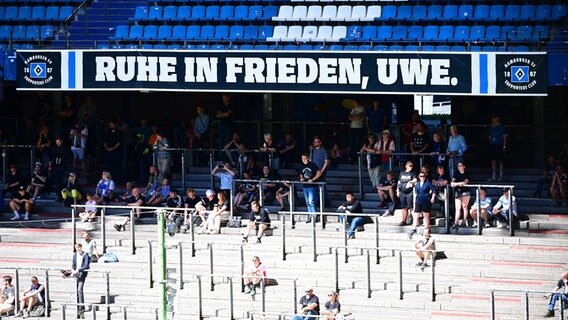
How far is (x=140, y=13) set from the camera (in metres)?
35.3

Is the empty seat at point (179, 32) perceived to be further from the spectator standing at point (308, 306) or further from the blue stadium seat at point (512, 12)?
the spectator standing at point (308, 306)

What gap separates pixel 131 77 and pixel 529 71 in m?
7.70

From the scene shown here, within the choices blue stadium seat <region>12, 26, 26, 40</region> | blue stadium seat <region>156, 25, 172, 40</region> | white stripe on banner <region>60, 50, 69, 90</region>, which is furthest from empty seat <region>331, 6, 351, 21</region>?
blue stadium seat <region>12, 26, 26, 40</region>

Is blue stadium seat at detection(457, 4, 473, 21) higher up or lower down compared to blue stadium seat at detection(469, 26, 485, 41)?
higher up

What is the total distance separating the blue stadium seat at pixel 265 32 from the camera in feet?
111

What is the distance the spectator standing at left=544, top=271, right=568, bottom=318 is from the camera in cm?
2595

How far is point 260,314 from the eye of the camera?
26828mm

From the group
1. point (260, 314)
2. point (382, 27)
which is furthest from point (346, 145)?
point (260, 314)

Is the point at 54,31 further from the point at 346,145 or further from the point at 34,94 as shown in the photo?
the point at 346,145

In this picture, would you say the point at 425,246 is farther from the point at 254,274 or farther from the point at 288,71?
the point at 288,71

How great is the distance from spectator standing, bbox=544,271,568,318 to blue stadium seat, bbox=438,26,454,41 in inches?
288

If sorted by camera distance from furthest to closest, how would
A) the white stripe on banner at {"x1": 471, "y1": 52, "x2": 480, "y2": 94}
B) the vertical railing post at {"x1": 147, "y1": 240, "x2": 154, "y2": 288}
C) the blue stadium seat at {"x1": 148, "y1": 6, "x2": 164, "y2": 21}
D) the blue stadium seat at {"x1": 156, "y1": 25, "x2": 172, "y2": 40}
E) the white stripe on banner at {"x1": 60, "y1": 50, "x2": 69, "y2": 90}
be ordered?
the blue stadium seat at {"x1": 148, "y1": 6, "x2": 164, "y2": 21} < the blue stadium seat at {"x1": 156, "y1": 25, "x2": 172, "y2": 40} < the white stripe on banner at {"x1": 60, "y1": 50, "x2": 69, "y2": 90} < the white stripe on banner at {"x1": 471, "y1": 52, "x2": 480, "y2": 94} < the vertical railing post at {"x1": 147, "y1": 240, "x2": 154, "y2": 288}

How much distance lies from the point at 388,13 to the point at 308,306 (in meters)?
8.71

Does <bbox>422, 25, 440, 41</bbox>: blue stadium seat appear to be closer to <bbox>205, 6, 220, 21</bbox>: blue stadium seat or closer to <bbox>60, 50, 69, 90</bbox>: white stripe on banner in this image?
<bbox>205, 6, 220, 21</bbox>: blue stadium seat
